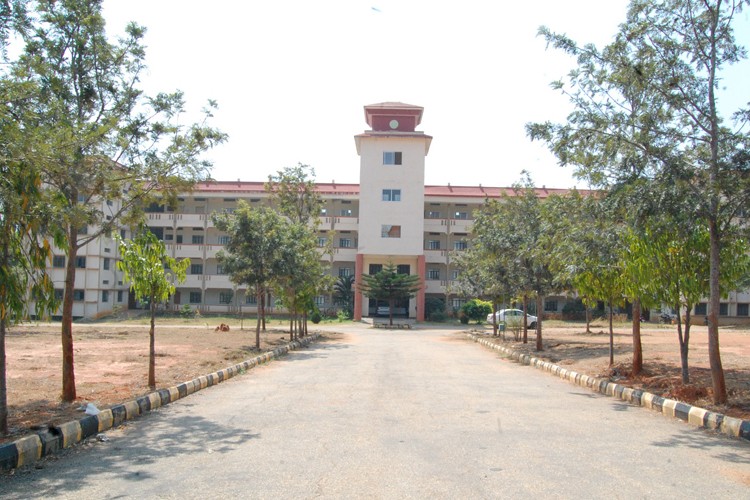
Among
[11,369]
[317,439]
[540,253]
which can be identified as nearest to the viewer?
[317,439]

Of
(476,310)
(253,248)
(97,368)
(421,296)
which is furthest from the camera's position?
(421,296)

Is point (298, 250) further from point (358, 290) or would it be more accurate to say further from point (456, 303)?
point (456, 303)

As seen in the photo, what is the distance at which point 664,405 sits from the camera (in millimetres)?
10523

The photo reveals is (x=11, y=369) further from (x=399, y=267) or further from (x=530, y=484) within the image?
(x=399, y=267)

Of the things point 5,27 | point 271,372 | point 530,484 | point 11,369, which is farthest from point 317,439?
point 11,369

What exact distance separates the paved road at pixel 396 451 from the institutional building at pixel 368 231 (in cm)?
3506

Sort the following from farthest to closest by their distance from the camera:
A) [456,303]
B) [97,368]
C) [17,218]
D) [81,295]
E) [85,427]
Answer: [456,303] → [81,295] → [97,368] → [85,427] → [17,218]

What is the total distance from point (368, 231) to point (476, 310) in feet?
34.7

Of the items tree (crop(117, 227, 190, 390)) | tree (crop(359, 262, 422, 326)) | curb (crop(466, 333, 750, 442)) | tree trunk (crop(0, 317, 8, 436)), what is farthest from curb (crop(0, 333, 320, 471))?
tree (crop(359, 262, 422, 326))

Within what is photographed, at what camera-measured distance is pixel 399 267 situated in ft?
170

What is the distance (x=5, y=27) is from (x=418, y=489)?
24.7 feet

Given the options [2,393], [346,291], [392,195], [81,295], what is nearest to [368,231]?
[392,195]

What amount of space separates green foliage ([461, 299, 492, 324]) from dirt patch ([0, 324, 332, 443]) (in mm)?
25089

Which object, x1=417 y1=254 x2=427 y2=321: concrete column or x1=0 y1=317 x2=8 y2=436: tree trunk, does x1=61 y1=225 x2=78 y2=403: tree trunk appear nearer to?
x1=0 y1=317 x2=8 y2=436: tree trunk
